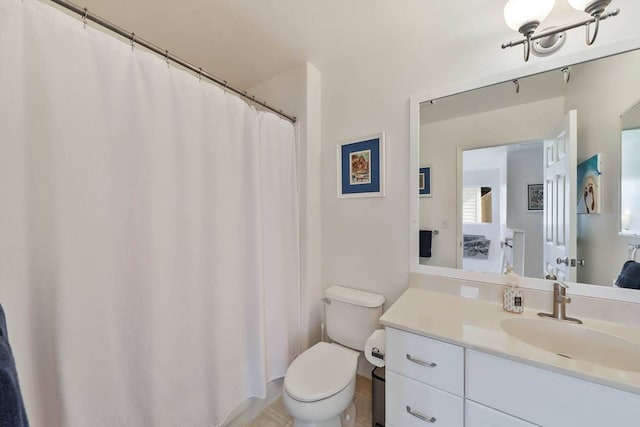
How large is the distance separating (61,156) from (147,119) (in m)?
0.31

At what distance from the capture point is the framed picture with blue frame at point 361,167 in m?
1.57

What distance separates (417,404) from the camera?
99 cm

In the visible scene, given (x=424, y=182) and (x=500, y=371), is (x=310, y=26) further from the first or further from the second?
(x=500, y=371)

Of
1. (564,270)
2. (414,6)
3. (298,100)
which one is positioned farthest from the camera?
(298,100)

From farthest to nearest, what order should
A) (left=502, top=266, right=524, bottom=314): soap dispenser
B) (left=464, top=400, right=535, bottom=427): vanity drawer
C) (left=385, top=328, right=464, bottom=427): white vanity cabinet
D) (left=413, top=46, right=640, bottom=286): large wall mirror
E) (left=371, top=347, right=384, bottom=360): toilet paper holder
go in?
(left=371, top=347, right=384, bottom=360): toilet paper holder < (left=502, top=266, right=524, bottom=314): soap dispenser < (left=413, top=46, right=640, bottom=286): large wall mirror < (left=385, top=328, right=464, bottom=427): white vanity cabinet < (left=464, top=400, right=535, bottom=427): vanity drawer

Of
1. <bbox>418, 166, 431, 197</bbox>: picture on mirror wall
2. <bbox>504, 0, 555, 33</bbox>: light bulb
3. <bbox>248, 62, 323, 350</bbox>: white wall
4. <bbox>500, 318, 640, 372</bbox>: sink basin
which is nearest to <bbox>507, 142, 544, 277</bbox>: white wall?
<bbox>500, 318, 640, 372</bbox>: sink basin

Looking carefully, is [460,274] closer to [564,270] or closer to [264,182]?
[564,270]

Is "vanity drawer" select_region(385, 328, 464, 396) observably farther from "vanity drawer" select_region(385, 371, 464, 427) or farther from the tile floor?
the tile floor

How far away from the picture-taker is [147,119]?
100 centimetres

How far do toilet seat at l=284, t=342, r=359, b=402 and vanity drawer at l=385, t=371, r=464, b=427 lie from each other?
0.27m

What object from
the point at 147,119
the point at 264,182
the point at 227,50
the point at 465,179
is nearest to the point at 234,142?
the point at 264,182

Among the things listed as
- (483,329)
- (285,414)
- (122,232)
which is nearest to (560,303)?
(483,329)

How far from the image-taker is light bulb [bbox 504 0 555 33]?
0.98m

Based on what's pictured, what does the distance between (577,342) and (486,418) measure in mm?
510
